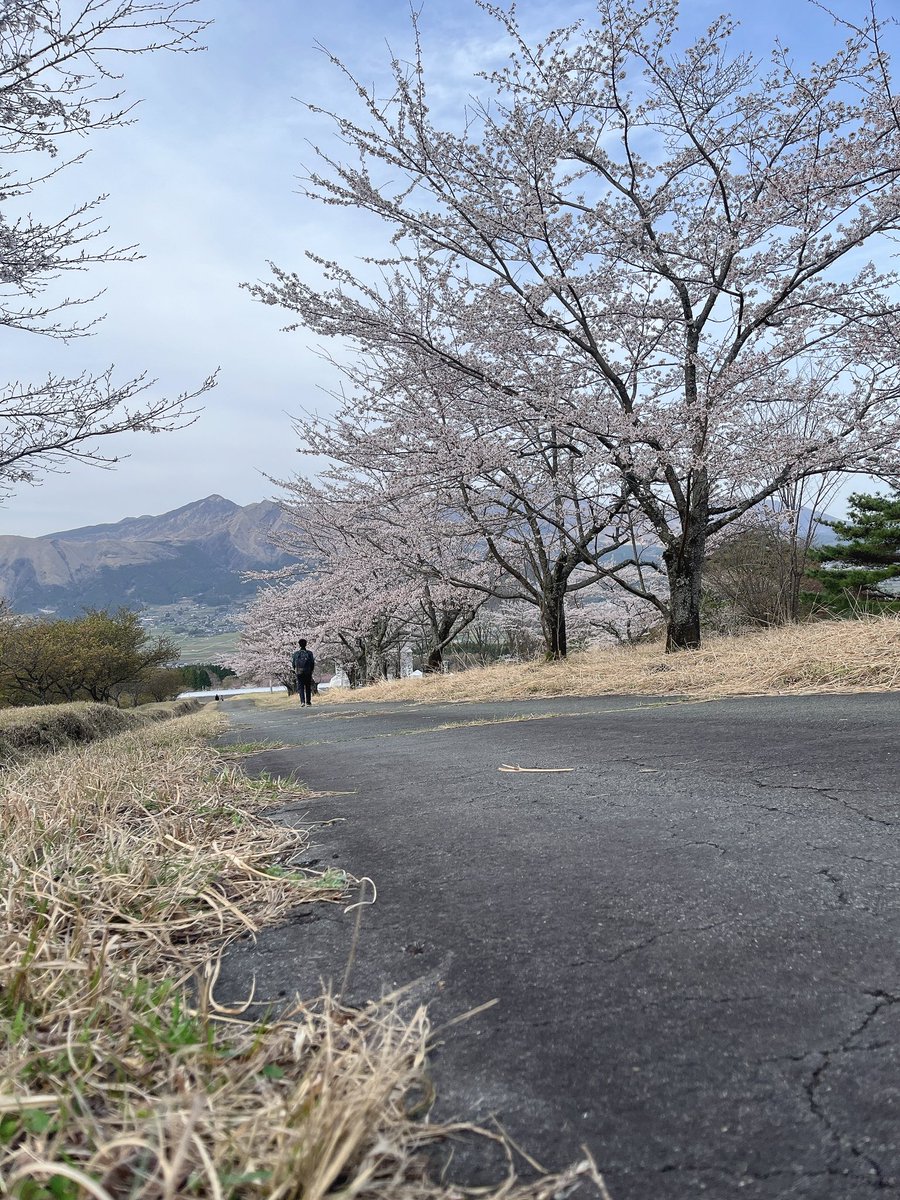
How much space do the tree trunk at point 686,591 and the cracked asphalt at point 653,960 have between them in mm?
6917

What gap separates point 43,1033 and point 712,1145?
1.00 m

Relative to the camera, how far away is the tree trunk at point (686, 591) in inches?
374

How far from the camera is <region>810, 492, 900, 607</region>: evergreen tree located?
23766mm

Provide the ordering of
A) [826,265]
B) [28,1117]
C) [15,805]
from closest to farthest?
1. [28,1117]
2. [15,805]
3. [826,265]

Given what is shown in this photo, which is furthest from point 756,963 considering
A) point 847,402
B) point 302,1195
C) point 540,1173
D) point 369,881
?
point 847,402

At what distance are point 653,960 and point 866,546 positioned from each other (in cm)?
2843

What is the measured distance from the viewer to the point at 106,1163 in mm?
731

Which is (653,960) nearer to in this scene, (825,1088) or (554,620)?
(825,1088)

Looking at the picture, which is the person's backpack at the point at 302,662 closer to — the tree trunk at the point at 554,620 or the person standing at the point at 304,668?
the person standing at the point at 304,668

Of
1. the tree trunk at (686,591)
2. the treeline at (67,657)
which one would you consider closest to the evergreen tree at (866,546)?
the tree trunk at (686,591)

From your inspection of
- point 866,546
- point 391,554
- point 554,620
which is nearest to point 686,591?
point 554,620

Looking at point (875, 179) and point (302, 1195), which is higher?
point (875, 179)

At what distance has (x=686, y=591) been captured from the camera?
976 centimetres

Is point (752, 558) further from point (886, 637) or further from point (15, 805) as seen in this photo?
point (15, 805)
